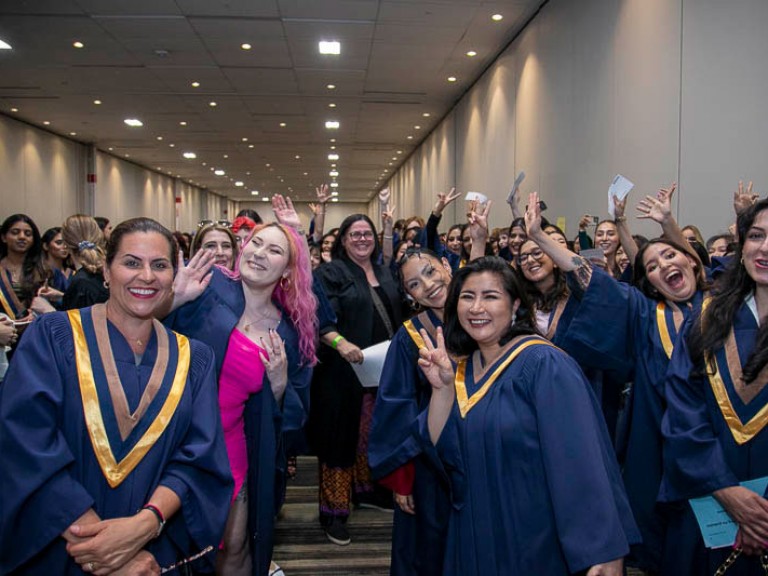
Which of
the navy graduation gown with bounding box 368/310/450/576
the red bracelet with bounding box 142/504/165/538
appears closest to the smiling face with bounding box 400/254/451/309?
the navy graduation gown with bounding box 368/310/450/576

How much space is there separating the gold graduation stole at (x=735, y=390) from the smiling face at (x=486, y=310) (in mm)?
717

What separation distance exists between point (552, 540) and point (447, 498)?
Answer: 0.54 m

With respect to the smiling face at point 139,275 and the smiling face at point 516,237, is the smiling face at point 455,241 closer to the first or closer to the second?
the smiling face at point 516,237

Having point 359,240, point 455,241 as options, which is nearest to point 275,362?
point 359,240

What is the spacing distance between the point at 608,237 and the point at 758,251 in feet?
7.76

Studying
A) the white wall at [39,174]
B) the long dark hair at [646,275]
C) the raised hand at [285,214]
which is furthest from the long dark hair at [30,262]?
the white wall at [39,174]

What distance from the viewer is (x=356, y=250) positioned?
388cm

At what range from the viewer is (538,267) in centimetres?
340

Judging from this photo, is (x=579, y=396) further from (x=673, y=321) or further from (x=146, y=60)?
(x=146, y=60)

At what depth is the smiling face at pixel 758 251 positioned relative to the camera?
205cm

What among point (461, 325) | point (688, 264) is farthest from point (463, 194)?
point (461, 325)

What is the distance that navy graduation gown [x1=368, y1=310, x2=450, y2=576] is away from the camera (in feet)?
7.56

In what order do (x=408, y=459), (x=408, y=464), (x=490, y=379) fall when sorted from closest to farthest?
1. (x=490, y=379)
2. (x=408, y=459)
3. (x=408, y=464)

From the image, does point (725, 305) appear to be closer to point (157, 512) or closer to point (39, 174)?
point (157, 512)
